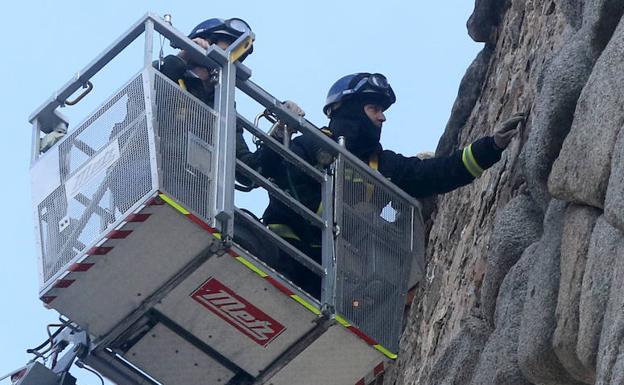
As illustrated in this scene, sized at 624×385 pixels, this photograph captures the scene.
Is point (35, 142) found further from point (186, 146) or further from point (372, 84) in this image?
point (372, 84)

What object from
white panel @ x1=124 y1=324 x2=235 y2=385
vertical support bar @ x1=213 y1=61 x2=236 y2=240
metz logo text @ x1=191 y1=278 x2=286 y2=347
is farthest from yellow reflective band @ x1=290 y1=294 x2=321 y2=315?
white panel @ x1=124 y1=324 x2=235 y2=385

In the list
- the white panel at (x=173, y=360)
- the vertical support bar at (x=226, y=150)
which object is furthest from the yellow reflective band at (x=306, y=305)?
the white panel at (x=173, y=360)

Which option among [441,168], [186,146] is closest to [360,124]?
[441,168]

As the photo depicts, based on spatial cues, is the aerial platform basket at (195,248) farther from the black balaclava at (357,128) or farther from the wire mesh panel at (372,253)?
the black balaclava at (357,128)

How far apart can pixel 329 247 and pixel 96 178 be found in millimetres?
1557

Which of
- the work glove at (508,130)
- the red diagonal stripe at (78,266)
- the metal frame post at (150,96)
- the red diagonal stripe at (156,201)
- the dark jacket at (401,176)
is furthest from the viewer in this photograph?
the dark jacket at (401,176)

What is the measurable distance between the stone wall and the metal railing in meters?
0.59

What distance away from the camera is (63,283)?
34.5ft

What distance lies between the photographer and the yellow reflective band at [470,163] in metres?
11.4

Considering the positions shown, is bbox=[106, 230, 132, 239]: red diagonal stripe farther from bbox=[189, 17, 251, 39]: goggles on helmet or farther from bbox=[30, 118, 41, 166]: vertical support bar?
bbox=[189, 17, 251, 39]: goggles on helmet

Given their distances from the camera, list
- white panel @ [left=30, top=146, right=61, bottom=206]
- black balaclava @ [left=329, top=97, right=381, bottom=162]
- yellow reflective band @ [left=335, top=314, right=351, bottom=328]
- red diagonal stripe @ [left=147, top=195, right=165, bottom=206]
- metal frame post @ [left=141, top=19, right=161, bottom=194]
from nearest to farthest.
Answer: red diagonal stripe @ [left=147, top=195, right=165, bottom=206] < metal frame post @ [left=141, top=19, right=161, bottom=194] < yellow reflective band @ [left=335, top=314, right=351, bottom=328] < white panel @ [left=30, top=146, right=61, bottom=206] < black balaclava @ [left=329, top=97, right=381, bottom=162]

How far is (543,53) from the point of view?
11531 millimetres

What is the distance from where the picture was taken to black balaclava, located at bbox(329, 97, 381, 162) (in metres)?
12.0

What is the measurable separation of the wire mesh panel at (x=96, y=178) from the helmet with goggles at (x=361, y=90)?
215cm
